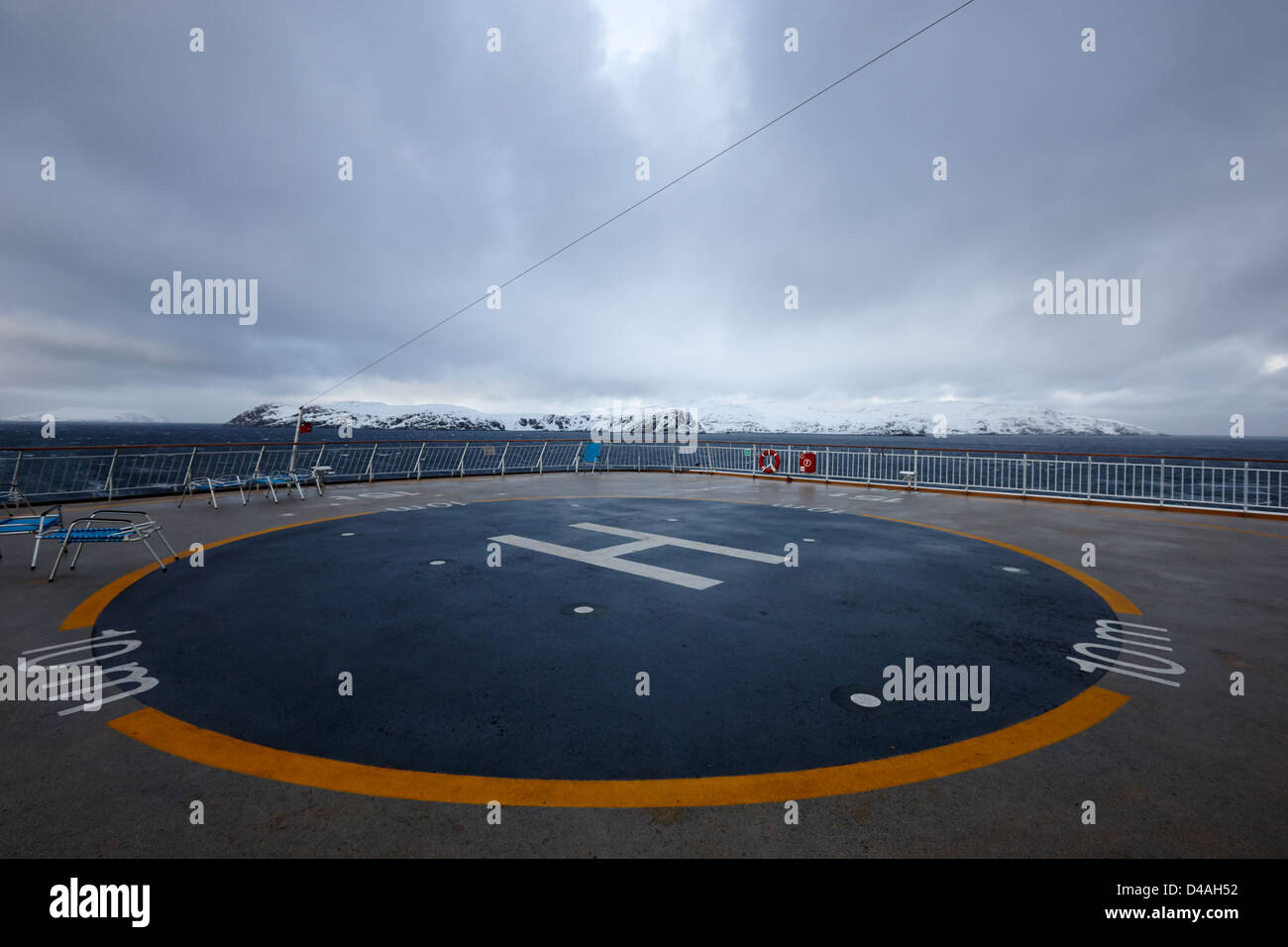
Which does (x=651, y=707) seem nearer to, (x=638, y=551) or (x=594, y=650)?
(x=594, y=650)

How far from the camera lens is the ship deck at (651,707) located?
218 centimetres

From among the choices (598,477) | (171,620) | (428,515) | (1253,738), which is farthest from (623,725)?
(598,477)

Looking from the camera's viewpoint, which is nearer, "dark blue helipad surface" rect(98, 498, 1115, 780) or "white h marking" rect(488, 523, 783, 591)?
"dark blue helipad surface" rect(98, 498, 1115, 780)

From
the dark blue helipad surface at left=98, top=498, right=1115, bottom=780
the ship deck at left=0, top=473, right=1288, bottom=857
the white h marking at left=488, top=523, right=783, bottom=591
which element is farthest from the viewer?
the white h marking at left=488, top=523, right=783, bottom=591

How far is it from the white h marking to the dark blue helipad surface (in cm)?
7

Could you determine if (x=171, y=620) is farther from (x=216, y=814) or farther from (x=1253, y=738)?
(x=1253, y=738)

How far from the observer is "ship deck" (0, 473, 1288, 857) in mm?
2184

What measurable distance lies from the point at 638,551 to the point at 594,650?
3.19m

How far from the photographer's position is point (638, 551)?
280 inches

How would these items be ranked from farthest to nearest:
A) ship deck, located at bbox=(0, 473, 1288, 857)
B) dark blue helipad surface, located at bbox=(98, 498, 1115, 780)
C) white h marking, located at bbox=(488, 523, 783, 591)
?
white h marking, located at bbox=(488, 523, 783, 591) < dark blue helipad surface, located at bbox=(98, 498, 1115, 780) < ship deck, located at bbox=(0, 473, 1288, 857)

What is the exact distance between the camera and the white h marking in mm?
5840

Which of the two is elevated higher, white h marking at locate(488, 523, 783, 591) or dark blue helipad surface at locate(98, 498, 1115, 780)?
white h marking at locate(488, 523, 783, 591)

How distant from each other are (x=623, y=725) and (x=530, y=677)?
82cm

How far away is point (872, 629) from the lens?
4.32 meters
